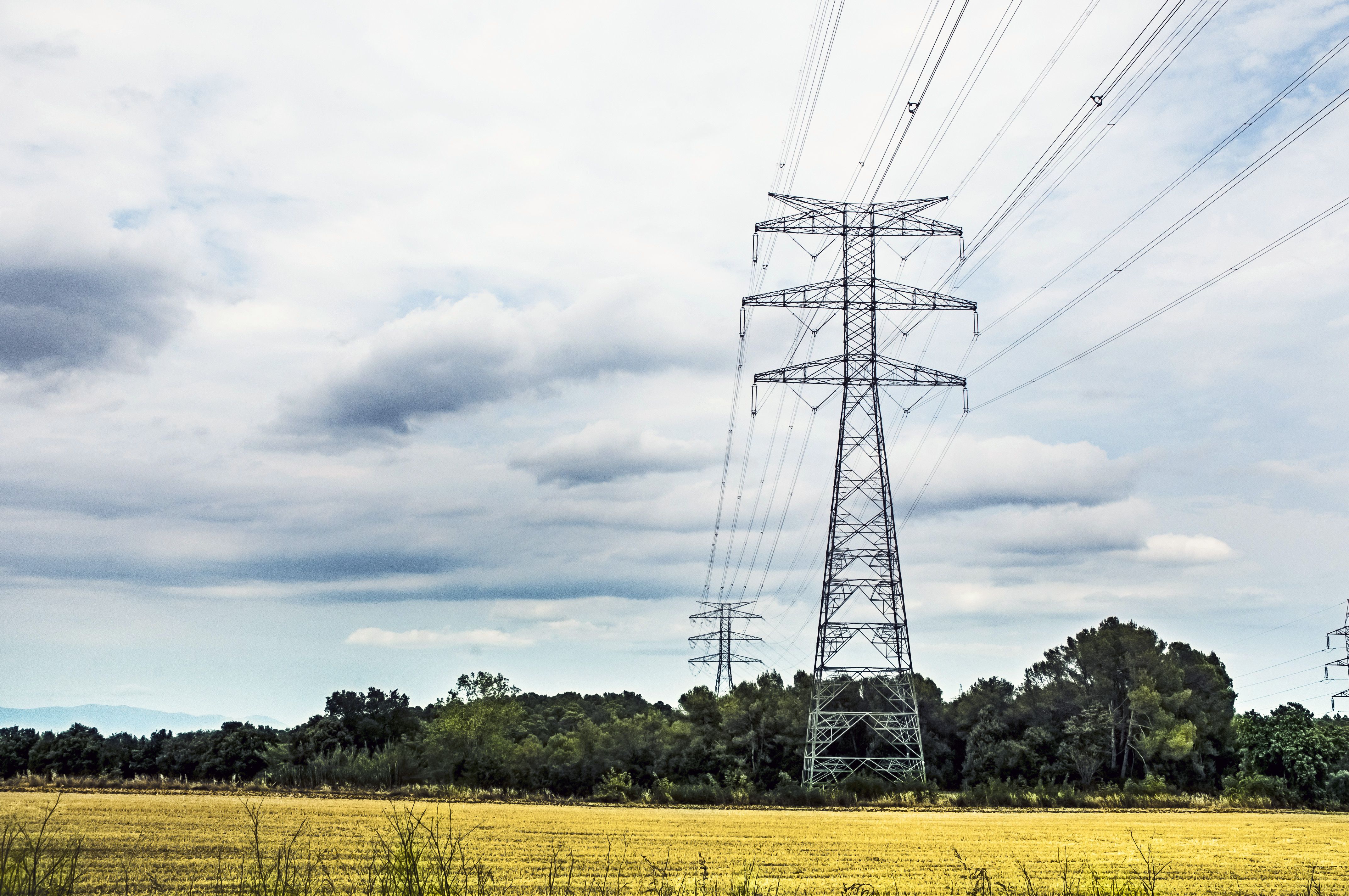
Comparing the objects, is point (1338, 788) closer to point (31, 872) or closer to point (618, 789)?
point (618, 789)

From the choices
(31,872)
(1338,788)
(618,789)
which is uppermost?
(31,872)

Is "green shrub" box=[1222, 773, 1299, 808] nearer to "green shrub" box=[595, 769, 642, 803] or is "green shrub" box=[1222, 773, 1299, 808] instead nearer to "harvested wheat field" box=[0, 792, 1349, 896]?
"harvested wheat field" box=[0, 792, 1349, 896]

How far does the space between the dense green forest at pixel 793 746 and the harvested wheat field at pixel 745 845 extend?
8592 mm

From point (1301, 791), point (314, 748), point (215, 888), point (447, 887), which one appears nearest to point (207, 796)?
point (314, 748)

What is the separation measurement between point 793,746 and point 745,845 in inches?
1273

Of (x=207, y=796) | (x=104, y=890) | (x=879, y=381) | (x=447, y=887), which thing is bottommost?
(x=207, y=796)

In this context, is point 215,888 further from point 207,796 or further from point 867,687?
point 867,687

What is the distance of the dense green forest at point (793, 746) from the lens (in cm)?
6372

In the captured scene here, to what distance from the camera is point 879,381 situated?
4762 centimetres

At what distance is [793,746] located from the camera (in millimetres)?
65750

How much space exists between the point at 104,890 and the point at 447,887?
1786 centimetres

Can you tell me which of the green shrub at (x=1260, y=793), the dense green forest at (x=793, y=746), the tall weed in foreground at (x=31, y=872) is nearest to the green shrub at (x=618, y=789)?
the dense green forest at (x=793, y=746)

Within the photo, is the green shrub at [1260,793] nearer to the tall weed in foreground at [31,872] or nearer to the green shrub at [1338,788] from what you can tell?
the green shrub at [1338,788]

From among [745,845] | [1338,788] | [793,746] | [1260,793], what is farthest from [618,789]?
[1338,788]
